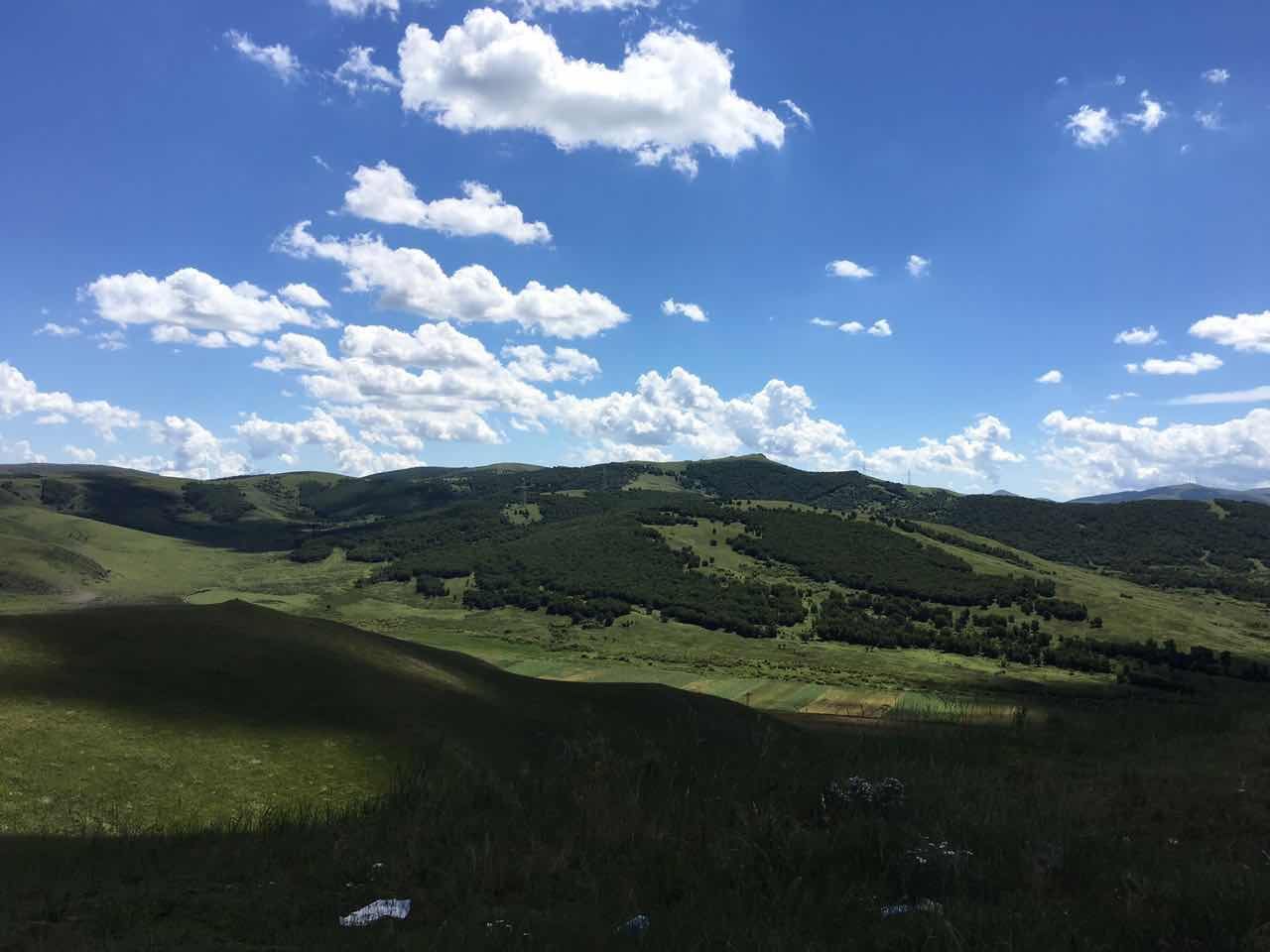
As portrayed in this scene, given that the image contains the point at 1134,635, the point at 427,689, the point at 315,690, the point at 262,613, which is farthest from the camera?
the point at 1134,635

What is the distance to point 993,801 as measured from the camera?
11.7 meters

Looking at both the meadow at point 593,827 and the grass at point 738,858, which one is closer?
the grass at point 738,858

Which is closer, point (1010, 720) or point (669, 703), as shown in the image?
point (1010, 720)

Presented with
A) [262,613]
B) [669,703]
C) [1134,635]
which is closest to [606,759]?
[669,703]

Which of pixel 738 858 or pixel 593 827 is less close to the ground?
pixel 738 858

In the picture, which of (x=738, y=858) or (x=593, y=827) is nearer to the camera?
(x=738, y=858)

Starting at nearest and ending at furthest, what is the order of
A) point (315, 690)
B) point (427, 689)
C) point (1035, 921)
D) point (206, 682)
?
point (1035, 921) → point (206, 682) → point (315, 690) → point (427, 689)

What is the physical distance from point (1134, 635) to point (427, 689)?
208m

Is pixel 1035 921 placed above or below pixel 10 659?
above

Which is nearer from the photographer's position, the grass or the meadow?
the grass

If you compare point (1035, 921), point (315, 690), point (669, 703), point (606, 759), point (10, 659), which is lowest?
point (669, 703)

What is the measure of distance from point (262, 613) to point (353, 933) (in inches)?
1588

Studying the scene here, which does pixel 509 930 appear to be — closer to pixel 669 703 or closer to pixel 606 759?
pixel 606 759

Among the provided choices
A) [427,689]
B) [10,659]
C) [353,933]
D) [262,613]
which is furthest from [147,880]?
[262,613]
